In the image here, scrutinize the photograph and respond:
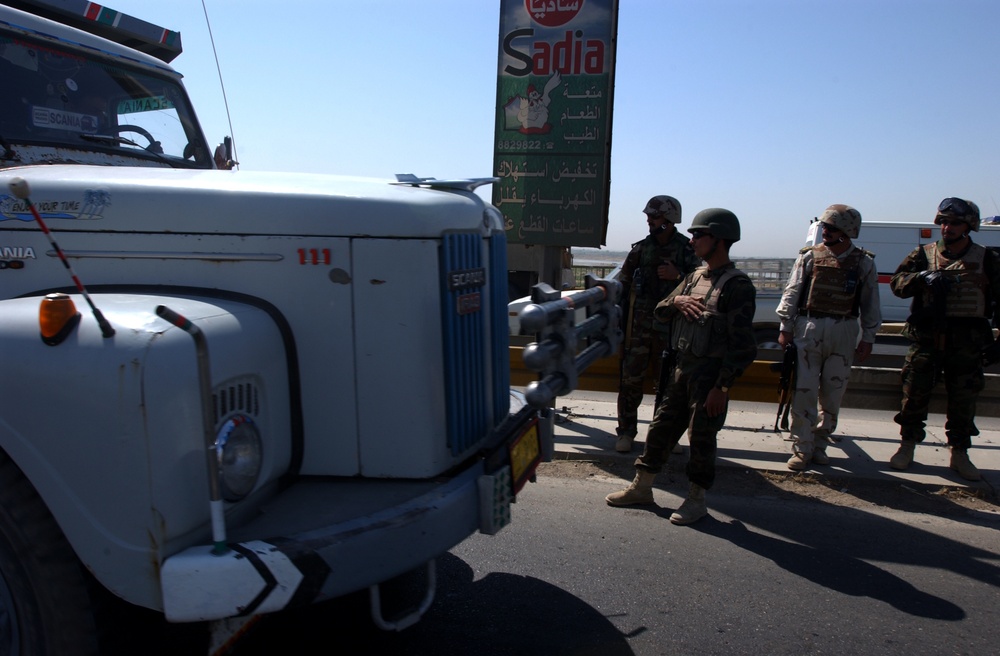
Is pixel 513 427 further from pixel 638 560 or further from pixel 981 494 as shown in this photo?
pixel 981 494

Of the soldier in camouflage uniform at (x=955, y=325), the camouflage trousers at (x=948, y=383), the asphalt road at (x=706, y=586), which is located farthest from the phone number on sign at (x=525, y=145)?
the camouflage trousers at (x=948, y=383)

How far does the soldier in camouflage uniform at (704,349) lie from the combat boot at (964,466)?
2.09 metres

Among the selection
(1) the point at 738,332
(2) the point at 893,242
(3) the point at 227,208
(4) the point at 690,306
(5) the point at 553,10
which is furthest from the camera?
(2) the point at 893,242

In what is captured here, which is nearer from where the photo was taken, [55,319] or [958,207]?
[55,319]

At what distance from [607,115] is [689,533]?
12.5 feet

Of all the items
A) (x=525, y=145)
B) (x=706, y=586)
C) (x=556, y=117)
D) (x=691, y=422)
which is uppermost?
(x=556, y=117)

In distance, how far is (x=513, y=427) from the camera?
3107 millimetres

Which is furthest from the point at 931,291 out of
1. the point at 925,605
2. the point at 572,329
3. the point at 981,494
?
the point at 572,329

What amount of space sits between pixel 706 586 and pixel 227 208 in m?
2.78

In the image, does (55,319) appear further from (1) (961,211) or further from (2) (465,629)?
(1) (961,211)

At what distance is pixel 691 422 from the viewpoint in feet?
14.6

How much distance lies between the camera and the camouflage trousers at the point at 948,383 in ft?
17.1

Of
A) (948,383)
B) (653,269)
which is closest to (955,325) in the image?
(948,383)

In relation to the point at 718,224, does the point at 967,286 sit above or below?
below
